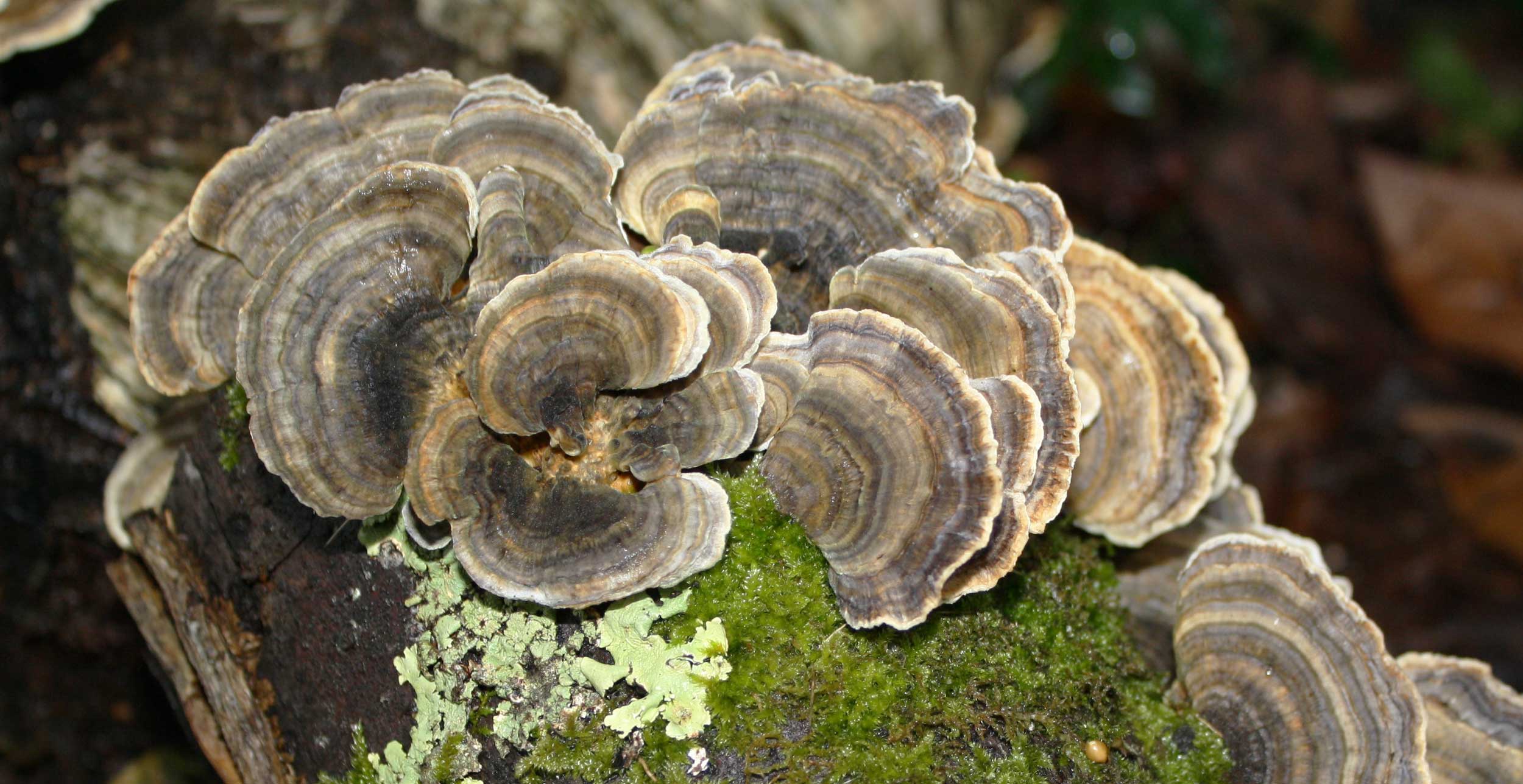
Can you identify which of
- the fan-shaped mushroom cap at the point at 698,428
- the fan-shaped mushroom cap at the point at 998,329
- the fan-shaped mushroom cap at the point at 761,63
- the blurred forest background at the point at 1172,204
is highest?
the fan-shaped mushroom cap at the point at 761,63

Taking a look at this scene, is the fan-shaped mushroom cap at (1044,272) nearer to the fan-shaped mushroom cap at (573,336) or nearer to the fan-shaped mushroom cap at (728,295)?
the fan-shaped mushroom cap at (728,295)

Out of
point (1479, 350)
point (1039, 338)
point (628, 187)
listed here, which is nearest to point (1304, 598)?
point (1039, 338)

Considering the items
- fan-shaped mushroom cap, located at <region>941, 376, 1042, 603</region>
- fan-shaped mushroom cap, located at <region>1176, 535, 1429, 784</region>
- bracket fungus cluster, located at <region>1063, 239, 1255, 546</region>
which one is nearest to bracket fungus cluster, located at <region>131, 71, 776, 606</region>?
fan-shaped mushroom cap, located at <region>941, 376, 1042, 603</region>

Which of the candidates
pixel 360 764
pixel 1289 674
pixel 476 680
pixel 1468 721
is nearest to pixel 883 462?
pixel 476 680

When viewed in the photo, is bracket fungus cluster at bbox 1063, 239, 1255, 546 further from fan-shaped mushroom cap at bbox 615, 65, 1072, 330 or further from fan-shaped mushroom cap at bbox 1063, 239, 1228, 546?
fan-shaped mushroom cap at bbox 615, 65, 1072, 330

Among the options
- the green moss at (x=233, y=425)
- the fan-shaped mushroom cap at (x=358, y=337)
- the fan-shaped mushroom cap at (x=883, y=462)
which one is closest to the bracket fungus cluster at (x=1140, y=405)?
the fan-shaped mushroom cap at (x=883, y=462)

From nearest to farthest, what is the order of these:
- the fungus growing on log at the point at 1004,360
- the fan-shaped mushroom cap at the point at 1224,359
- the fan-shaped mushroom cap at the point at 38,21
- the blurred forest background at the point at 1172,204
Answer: the fungus growing on log at the point at 1004,360 < the fan-shaped mushroom cap at the point at 1224,359 < the fan-shaped mushroom cap at the point at 38,21 < the blurred forest background at the point at 1172,204

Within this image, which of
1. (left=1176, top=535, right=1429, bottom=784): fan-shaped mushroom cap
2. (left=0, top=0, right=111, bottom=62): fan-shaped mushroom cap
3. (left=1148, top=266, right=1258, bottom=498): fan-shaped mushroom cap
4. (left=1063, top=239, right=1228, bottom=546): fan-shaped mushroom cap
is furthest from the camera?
(left=0, top=0, right=111, bottom=62): fan-shaped mushroom cap

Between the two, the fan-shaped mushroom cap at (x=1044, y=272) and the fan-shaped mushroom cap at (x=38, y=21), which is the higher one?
the fan-shaped mushroom cap at (x=1044, y=272)
